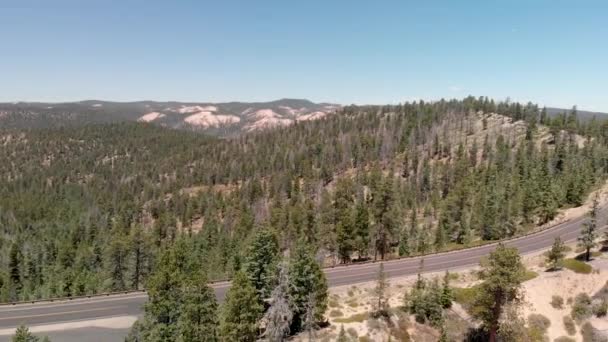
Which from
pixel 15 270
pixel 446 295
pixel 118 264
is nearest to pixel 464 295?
pixel 446 295

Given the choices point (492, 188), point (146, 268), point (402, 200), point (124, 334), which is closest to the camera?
point (124, 334)

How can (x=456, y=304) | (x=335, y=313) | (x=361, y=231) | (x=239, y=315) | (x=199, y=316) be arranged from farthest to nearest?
(x=361, y=231)
(x=456, y=304)
(x=335, y=313)
(x=199, y=316)
(x=239, y=315)

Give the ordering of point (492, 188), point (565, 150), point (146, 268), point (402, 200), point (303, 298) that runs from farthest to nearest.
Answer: point (565, 150), point (402, 200), point (492, 188), point (146, 268), point (303, 298)

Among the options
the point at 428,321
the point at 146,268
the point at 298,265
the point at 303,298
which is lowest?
the point at 146,268

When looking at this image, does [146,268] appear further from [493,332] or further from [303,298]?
[493,332]

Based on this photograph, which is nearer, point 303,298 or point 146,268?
point 303,298

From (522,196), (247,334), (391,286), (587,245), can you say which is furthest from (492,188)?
(247,334)

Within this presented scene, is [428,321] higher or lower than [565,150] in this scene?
lower

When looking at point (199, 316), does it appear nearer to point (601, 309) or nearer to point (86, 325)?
point (86, 325)
